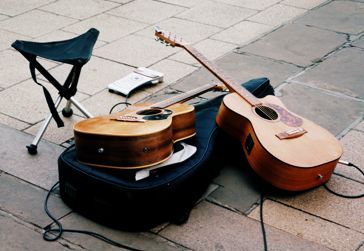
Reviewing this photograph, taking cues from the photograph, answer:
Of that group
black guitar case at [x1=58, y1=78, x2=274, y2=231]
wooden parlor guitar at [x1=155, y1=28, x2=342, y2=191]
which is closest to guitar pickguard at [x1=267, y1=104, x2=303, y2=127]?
wooden parlor guitar at [x1=155, y1=28, x2=342, y2=191]

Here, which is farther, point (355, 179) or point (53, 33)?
point (53, 33)

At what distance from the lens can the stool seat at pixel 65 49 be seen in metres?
3.24

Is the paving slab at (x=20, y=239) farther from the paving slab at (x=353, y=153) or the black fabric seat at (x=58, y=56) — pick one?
the paving slab at (x=353, y=153)

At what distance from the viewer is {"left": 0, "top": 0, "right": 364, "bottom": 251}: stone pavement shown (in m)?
2.86

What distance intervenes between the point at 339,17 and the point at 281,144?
290 centimetres

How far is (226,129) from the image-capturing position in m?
3.26

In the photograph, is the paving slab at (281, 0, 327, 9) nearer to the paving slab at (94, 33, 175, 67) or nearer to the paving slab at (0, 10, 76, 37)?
the paving slab at (94, 33, 175, 67)

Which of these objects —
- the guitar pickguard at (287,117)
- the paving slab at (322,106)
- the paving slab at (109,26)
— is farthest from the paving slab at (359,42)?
the guitar pickguard at (287,117)

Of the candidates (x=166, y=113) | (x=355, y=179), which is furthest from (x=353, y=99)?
(x=166, y=113)

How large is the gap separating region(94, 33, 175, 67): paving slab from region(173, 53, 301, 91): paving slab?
0.40 m

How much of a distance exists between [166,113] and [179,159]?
0.25 m

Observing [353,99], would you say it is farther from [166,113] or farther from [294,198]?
[166,113]

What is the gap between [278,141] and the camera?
303 cm

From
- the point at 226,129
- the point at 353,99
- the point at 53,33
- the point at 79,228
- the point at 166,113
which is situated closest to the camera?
the point at 79,228
